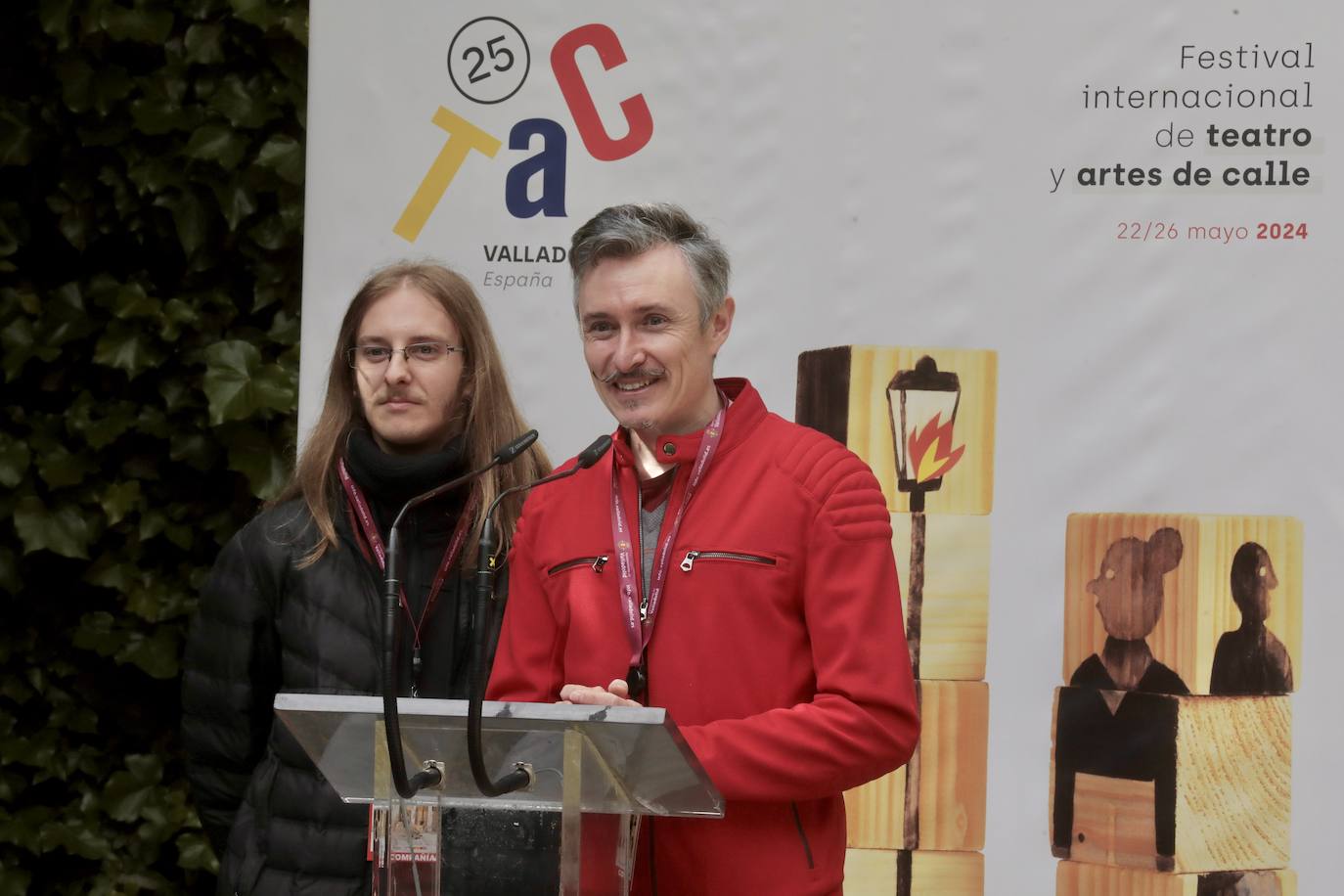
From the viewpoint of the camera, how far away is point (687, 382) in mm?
2094

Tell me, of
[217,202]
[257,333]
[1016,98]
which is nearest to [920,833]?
[1016,98]

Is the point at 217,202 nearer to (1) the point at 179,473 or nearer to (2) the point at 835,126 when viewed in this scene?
(1) the point at 179,473

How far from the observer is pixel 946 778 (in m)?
3.05

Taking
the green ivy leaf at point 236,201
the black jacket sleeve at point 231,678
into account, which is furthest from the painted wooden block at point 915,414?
the green ivy leaf at point 236,201

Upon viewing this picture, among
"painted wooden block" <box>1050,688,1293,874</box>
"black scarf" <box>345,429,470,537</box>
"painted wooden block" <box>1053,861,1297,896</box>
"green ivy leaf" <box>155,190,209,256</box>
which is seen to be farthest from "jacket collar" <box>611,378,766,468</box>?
"green ivy leaf" <box>155,190,209,256</box>

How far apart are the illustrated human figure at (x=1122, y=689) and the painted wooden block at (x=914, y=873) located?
168mm

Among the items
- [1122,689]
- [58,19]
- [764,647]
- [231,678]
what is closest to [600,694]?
[764,647]

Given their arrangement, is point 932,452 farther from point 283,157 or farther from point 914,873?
point 283,157

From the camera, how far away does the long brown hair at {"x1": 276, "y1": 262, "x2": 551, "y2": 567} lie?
2744mm

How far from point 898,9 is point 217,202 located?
6.09ft

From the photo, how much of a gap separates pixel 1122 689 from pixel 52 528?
262 centimetres

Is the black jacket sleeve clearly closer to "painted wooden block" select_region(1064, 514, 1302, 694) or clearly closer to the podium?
the podium

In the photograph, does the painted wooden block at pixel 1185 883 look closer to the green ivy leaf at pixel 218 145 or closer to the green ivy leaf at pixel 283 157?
the green ivy leaf at pixel 283 157

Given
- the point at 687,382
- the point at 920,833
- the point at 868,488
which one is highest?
the point at 687,382
